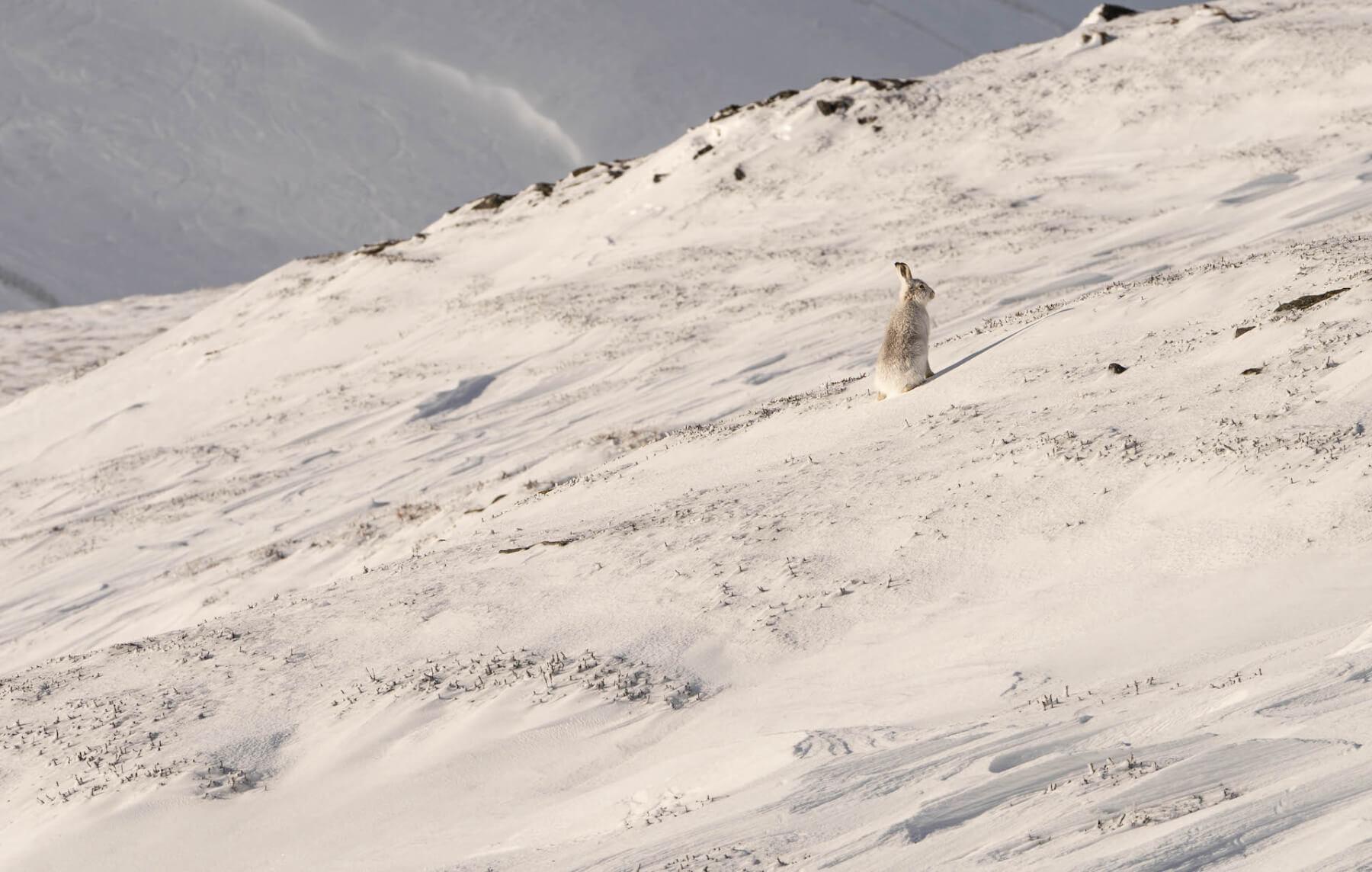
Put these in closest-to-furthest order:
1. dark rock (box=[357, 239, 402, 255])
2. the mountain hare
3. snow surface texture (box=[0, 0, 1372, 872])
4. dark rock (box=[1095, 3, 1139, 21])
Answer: snow surface texture (box=[0, 0, 1372, 872]) < the mountain hare < dark rock (box=[357, 239, 402, 255]) < dark rock (box=[1095, 3, 1139, 21])

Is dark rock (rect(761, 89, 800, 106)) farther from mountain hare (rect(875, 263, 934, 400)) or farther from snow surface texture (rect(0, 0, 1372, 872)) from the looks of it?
mountain hare (rect(875, 263, 934, 400))

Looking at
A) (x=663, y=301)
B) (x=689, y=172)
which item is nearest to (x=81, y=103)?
(x=689, y=172)

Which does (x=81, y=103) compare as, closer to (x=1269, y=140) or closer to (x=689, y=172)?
(x=689, y=172)

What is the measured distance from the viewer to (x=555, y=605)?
9148mm

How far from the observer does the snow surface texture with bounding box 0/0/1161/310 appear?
233ft

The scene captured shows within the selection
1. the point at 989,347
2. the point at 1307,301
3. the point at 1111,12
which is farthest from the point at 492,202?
the point at 1307,301

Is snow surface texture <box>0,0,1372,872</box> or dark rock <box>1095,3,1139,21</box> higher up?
dark rock <box>1095,3,1139,21</box>

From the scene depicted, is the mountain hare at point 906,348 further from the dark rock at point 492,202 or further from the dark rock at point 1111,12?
the dark rock at point 1111,12

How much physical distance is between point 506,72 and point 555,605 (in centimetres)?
7725

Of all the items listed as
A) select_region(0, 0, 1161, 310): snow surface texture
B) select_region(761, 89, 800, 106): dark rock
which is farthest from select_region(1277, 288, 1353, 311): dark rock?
select_region(0, 0, 1161, 310): snow surface texture

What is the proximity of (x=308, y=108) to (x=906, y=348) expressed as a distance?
240ft

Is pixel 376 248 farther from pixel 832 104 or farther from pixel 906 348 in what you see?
pixel 906 348

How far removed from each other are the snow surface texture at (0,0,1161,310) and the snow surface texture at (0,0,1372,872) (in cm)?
5089

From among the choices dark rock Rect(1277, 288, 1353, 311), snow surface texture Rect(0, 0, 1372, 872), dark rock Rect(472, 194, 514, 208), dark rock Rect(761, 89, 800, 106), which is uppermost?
dark rock Rect(761, 89, 800, 106)
